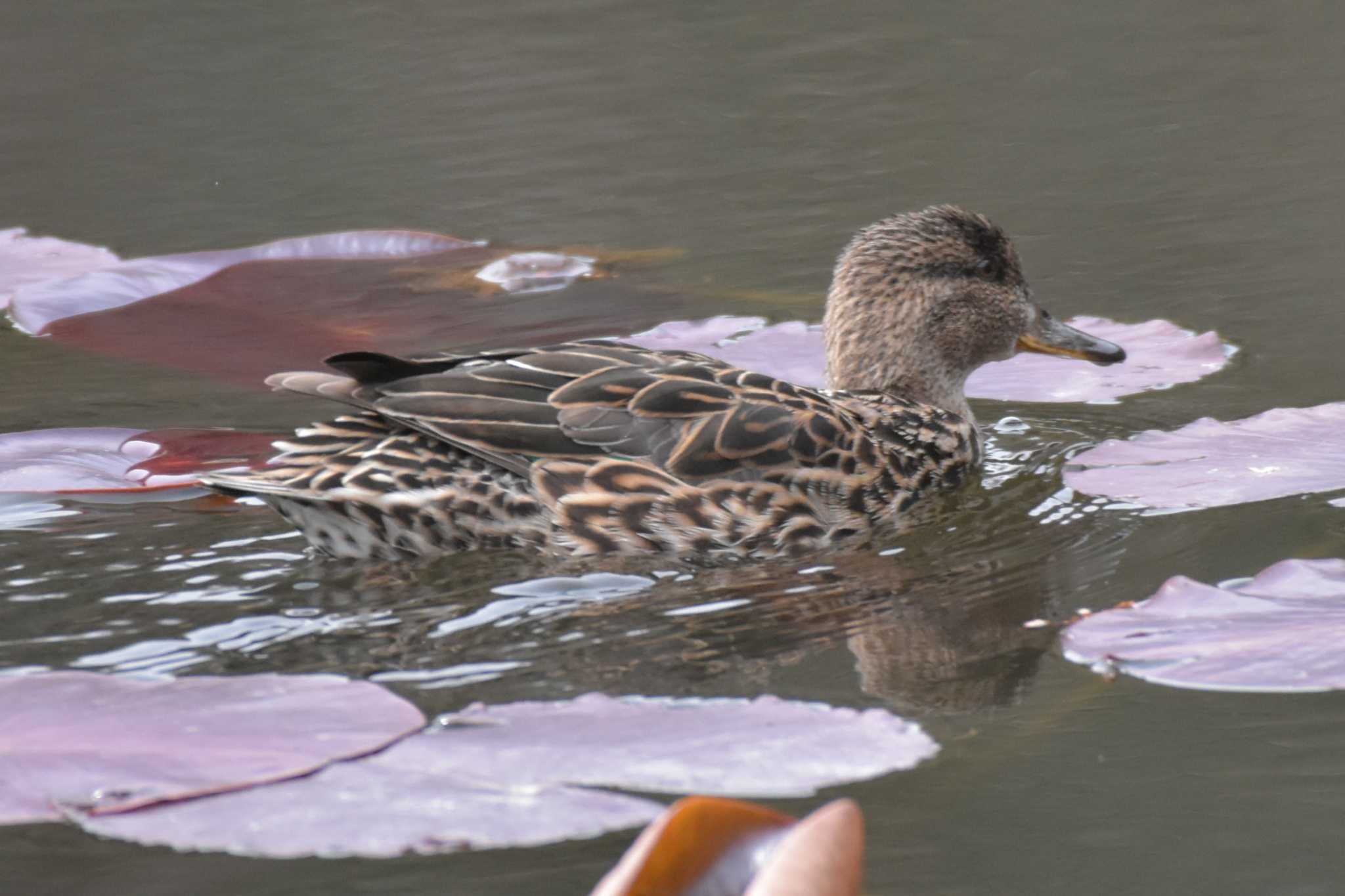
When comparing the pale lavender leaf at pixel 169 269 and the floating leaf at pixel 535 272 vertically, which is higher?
the pale lavender leaf at pixel 169 269

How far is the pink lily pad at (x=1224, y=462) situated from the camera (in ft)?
15.7

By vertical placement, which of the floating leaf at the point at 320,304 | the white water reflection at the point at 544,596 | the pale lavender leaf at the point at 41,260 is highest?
the pale lavender leaf at the point at 41,260

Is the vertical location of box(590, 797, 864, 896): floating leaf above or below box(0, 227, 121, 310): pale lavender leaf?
below

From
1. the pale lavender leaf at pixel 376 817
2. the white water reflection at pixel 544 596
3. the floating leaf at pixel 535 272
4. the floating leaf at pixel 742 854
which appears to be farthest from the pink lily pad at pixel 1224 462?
the floating leaf at pixel 535 272

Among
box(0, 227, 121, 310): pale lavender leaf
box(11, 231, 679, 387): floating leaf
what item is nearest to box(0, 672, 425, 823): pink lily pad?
box(11, 231, 679, 387): floating leaf

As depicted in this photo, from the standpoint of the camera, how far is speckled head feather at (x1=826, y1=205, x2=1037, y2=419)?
5.95 metres

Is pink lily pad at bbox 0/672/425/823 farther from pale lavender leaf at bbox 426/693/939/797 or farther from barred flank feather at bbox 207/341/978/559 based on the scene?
barred flank feather at bbox 207/341/978/559

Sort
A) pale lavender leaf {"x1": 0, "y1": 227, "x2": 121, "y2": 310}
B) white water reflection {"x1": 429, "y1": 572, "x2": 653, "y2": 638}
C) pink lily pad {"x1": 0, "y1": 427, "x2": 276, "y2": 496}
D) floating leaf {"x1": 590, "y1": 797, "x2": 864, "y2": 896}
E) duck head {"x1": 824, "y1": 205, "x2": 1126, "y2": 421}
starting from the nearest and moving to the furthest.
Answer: floating leaf {"x1": 590, "y1": 797, "x2": 864, "y2": 896}, white water reflection {"x1": 429, "y1": 572, "x2": 653, "y2": 638}, pink lily pad {"x1": 0, "y1": 427, "x2": 276, "y2": 496}, duck head {"x1": 824, "y1": 205, "x2": 1126, "y2": 421}, pale lavender leaf {"x1": 0, "y1": 227, "x2": 121, "y2": 310}

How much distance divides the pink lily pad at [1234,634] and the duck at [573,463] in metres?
1.19

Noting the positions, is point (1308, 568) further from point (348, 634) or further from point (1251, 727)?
point (348, 634)

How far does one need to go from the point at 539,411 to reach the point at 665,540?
0.48 meters

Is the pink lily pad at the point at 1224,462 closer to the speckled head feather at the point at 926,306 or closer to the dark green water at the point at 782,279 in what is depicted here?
the dark green water at the point at 782,279

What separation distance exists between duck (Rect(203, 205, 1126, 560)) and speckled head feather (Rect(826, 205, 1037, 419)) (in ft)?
2.27

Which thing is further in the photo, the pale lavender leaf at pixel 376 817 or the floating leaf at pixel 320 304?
the floating leaf at pixel 320 304
